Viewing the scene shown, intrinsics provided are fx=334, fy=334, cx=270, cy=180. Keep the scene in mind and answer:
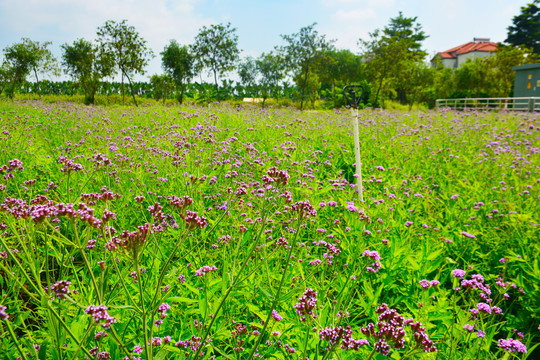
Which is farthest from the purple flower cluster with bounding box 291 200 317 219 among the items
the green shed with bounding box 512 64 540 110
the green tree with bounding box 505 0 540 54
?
the green tree with bounding box 505 0 540 54

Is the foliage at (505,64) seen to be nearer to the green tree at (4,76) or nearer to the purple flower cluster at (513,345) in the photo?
the purple flower cluster at (513,345)

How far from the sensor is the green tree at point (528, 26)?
5941 cm

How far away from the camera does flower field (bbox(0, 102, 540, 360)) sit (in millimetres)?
1620

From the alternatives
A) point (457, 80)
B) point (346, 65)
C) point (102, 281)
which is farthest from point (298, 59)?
point (102, 281)

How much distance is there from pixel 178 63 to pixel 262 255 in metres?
41.7

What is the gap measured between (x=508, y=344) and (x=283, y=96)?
46744mm

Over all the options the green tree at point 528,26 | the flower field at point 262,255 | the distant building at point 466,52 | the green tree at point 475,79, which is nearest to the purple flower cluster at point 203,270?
the flower field at point 262,255

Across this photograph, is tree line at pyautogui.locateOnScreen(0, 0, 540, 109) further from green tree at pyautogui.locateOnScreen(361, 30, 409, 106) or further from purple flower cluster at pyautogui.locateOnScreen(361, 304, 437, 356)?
purple flower cluster at pyautogui.locateOnScreen(361, 304, 437, 356)

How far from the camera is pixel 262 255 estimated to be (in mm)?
3160

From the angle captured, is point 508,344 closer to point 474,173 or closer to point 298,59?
point 474,173

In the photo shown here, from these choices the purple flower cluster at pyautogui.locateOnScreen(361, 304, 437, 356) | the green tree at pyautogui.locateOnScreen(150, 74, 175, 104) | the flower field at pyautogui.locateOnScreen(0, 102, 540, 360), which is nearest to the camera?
the purple flower cluster at pyautogui.locateOnScreen(361, 304, 437, 356)

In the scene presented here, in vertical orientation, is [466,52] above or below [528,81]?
above

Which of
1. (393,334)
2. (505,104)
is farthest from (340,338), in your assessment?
(505,104)

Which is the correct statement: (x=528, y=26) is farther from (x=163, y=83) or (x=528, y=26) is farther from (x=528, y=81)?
(x=163, y=83)
